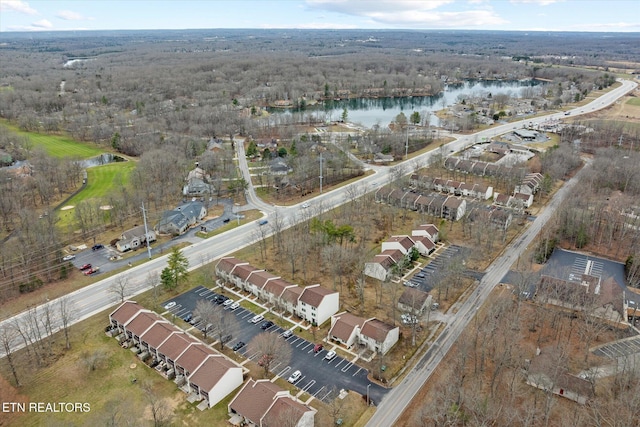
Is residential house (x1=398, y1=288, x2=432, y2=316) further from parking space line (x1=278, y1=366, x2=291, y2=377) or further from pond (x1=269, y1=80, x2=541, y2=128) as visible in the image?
pond (x1=269, y1=80, x2=541, y2=128)

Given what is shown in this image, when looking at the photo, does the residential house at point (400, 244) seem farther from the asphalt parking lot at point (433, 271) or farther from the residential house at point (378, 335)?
the residential house at point (378, 335)

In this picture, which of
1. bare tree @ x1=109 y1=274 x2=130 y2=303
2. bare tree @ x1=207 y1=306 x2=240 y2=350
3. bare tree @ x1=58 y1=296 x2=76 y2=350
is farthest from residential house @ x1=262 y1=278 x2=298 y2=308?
bare tree @ x1=58 y1=296 x2=76 y2=350

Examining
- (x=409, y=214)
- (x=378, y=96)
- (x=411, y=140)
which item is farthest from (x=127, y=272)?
(x=378, y=96)

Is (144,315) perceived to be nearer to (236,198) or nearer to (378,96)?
(236,198)

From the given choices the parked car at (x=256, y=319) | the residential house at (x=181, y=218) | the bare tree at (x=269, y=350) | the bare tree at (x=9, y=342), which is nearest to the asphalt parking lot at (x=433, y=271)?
the parked car at (x=256, y=319)

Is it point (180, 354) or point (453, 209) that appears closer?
point (180, 354)

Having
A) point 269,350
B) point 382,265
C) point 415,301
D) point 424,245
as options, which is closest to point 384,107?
point 424,245

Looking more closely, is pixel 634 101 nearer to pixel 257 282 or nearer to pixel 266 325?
pixel 257 282
